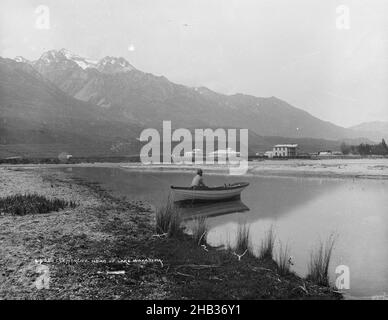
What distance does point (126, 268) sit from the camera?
10.5 meters

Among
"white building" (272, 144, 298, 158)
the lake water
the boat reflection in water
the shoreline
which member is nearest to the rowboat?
the boat reflection in water

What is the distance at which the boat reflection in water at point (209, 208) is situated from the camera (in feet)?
81.5

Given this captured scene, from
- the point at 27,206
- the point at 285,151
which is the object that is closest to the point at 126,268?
the point at 27,206

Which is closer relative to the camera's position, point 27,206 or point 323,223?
point 27,206

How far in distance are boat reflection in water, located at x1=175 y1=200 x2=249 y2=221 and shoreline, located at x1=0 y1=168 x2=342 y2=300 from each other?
9258 millimetres

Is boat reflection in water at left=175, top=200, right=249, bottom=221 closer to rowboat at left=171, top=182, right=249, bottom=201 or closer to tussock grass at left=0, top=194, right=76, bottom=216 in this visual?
rowboat at left=171, top=182, right=249, bottom=201

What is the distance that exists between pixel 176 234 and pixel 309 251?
19.3 ft

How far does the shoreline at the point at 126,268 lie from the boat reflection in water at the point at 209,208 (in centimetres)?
926

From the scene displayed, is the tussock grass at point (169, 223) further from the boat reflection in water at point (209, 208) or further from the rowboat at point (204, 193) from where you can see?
the rowboat at point (204, 193)

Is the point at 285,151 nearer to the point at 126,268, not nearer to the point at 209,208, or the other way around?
the point at 209,208

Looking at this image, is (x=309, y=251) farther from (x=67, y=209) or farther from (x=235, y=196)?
(x=235, y=196)

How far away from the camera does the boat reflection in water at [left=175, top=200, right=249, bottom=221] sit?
2484cm

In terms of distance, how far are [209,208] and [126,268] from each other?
17.3 metres
